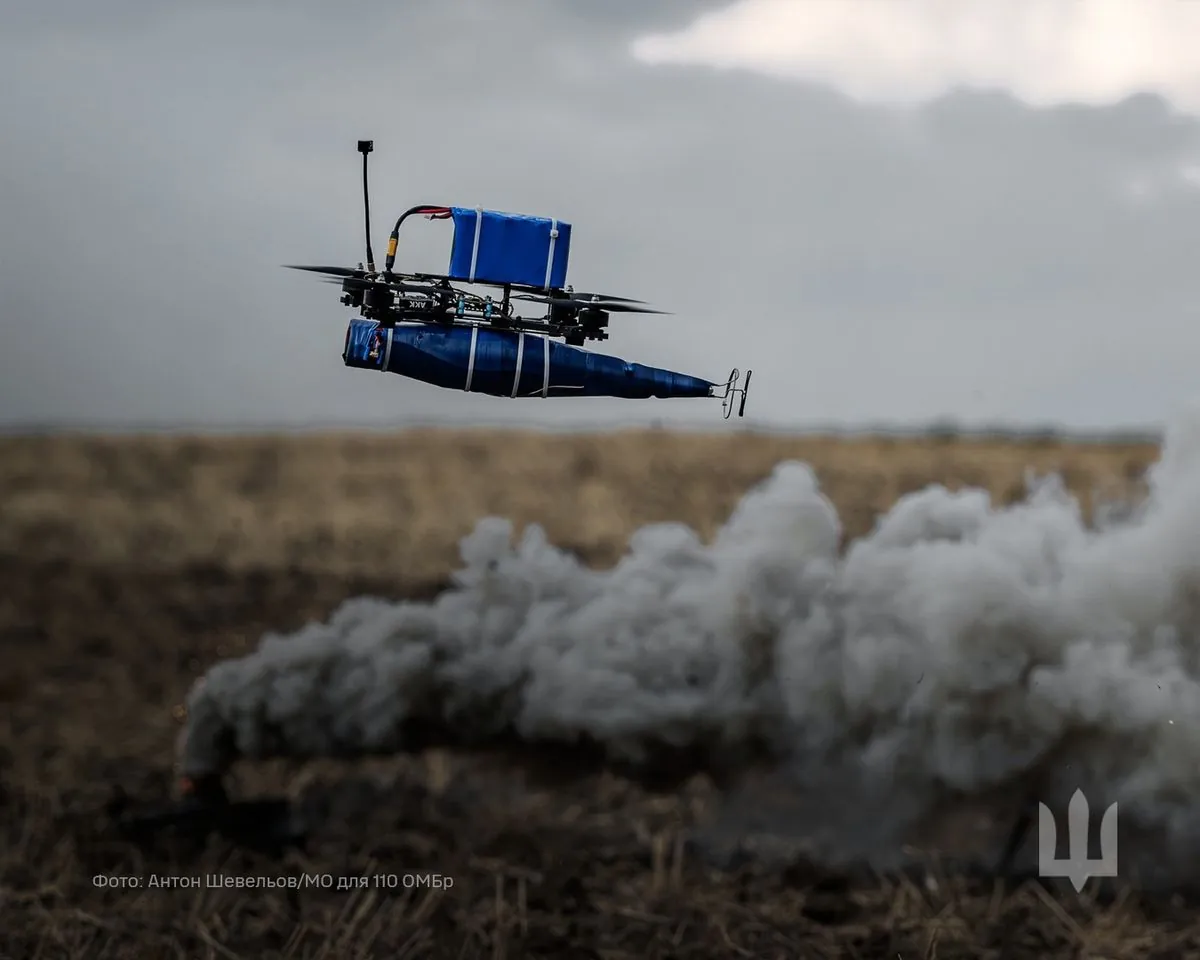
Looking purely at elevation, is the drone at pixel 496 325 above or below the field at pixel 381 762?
above

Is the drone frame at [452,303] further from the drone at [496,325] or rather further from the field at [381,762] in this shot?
the field at [381,762]

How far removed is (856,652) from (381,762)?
53.7 ft

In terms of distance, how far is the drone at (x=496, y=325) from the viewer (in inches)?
319

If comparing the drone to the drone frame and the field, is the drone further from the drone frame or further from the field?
the field

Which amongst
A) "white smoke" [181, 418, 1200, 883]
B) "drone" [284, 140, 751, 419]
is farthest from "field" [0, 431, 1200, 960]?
"drone" [284, 140, 751, 419]

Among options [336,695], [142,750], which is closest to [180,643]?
[142,750]

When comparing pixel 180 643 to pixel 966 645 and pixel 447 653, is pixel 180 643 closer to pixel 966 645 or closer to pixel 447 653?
pixel 447 653

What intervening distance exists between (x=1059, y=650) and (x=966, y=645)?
1.70 m

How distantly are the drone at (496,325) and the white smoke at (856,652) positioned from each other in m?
16.2

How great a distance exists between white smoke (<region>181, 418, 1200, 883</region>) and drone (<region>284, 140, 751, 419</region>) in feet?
53.1

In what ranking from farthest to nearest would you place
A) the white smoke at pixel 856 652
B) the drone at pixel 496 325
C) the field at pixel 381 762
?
the field at pixel 381 762
the white smoke at pixel 856 652
the drone at pixel 496 325

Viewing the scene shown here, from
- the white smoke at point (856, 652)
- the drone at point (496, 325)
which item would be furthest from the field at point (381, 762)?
the drone at point (496, 325)

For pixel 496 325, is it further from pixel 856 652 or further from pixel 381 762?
pixel 381 762

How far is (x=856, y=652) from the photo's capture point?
24062mm
